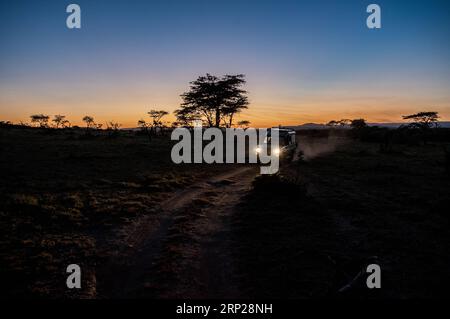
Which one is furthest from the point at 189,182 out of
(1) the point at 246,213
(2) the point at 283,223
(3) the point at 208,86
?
(3) the point at 208,86

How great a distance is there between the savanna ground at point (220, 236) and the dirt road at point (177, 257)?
1.3 inches

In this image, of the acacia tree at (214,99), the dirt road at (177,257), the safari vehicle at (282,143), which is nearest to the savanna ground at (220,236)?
the dirt road at (177,257)

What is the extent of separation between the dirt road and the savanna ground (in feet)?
0.11

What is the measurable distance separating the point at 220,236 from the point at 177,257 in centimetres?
180

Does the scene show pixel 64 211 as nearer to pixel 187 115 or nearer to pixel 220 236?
pixel 220 236

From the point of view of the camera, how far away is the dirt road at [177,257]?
5934 millimetres

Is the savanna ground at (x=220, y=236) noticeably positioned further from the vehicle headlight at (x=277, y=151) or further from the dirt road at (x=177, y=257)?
the vehicle headlight at (x=277, y=151)

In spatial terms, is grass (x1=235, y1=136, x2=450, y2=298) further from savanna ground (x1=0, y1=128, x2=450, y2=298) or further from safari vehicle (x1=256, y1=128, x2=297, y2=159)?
safari vehicle (x1=256, y1=128, x2=297, y2=159)

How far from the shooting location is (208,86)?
133 feet

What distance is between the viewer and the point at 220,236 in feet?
28.7

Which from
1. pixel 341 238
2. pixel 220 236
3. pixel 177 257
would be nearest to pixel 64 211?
pixel 177 257

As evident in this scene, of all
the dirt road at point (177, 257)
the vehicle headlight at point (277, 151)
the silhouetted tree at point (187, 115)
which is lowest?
the dirt road at point (177, 257)
